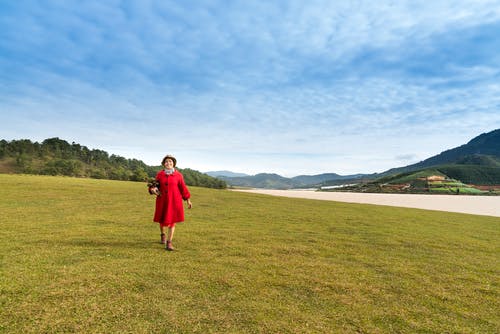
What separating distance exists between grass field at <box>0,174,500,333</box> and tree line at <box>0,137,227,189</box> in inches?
3568

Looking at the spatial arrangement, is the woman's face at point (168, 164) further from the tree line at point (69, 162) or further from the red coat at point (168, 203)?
the tree line at point (69, 162)

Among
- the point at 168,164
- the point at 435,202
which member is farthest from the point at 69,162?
the point at 435,202

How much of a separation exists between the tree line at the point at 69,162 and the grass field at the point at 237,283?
297ft

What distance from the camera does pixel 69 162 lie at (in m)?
111

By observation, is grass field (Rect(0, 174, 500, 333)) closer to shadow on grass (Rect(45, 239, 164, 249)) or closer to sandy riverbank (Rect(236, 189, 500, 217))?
shadow on grass (Rect(45, 239, 164, 249))

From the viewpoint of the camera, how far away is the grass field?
4320mm

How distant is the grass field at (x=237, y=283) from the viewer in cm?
432

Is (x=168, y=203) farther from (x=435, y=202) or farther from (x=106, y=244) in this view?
(x=435, y=202)

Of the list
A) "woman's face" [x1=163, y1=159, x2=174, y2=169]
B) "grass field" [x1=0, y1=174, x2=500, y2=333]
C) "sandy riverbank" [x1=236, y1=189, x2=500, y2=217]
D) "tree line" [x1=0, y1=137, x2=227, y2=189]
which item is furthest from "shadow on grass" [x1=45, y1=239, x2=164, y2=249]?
"tree line" [x1=0, y1=137, x2=227, y2=189]

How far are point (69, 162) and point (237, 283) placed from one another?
442ft

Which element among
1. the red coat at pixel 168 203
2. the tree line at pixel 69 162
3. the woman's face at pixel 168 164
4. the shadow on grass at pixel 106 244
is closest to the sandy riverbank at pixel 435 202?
the red coat at pixel 168 203

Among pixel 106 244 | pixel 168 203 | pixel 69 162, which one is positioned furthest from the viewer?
pixel 69 162

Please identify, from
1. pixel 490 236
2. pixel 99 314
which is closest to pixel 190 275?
pixel 99 314

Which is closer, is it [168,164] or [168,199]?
[168,199]
